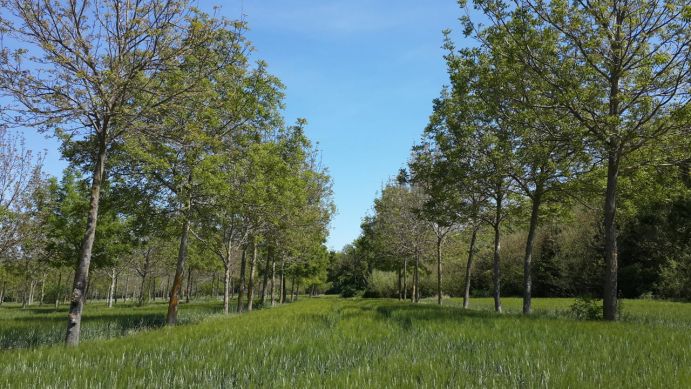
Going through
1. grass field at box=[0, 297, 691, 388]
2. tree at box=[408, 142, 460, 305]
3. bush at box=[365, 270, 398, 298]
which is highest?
tree at box=[408, 142, 460, 305]

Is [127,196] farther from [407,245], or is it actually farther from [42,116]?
[407,245]

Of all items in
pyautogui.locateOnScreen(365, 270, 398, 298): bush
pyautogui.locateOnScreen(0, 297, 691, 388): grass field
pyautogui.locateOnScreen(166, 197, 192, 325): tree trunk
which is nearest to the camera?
pyautogui.locateOnScreen(0, 297, 691, 388): grass field

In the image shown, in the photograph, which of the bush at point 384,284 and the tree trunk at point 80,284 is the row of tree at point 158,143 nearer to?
the tree trunk at point 80,284

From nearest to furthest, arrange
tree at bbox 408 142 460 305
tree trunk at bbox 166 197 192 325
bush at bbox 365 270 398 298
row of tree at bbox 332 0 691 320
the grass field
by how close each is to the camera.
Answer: the grass field < row of tree at bbox 332 0 691 320 < tree trunk at bbox 166 197 192 325 < tree at bbox 408 142 460 305 < bush at bbox 365 270 398 298

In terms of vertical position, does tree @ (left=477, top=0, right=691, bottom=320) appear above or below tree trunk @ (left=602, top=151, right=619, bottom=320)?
above

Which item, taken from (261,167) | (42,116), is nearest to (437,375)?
(42,116)

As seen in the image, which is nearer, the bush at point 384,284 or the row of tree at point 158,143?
the row of tree at point 158,143

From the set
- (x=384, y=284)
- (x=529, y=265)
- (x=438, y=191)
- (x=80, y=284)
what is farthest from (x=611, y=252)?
(x=384, y=284)

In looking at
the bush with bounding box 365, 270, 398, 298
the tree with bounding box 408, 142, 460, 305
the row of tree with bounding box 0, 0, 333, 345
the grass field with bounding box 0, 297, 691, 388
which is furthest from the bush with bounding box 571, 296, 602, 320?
the bush with bounding box 365, 270, 398, 298

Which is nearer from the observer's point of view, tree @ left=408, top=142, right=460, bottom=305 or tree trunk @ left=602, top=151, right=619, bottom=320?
tree trunk @ left=602, top=151, right=619, bottom=320

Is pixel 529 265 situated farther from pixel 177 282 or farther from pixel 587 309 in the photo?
pixel 177 282

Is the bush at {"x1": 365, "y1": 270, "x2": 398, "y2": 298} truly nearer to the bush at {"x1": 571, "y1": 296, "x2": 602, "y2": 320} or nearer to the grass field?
the bush at {"x1": 571, "y1": 296, "x2": 602, "y2": 320}

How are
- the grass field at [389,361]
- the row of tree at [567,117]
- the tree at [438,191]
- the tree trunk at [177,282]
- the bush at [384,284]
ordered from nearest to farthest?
the grass field at [389,361], the row of tree at [567,117], the tree trunk at [177,282], the tree at [438,191], the bush at [384,284]

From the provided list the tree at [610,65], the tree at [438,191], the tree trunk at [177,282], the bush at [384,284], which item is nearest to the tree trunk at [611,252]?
the tree at [610,65]
